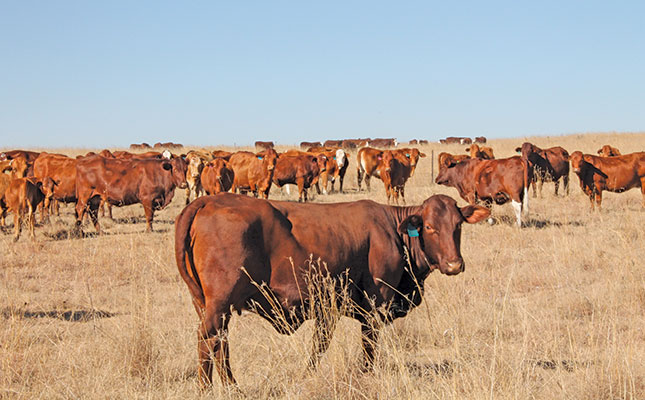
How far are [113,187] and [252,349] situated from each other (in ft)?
32.7

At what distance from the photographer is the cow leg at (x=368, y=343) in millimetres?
5273

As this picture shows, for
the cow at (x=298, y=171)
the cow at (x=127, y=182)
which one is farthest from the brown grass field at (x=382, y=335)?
the cow at (x=298, y=171)

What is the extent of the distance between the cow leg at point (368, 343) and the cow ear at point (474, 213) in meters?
1.37

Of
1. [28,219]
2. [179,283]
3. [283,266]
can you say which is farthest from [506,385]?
[28,219]

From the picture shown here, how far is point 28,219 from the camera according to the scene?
13.6m

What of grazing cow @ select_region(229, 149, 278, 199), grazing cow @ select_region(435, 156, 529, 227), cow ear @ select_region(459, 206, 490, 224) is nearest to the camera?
cow ear @ select_region(459, 206, 490, 224)

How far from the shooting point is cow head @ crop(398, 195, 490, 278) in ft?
18.5

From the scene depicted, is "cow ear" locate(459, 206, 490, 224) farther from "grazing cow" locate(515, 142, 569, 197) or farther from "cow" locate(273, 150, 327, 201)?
"cow" locate(273, 150, 327, 201)

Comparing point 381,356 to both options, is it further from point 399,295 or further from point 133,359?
point 133,359

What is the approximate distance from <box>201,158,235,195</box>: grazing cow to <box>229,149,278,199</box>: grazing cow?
1.11m

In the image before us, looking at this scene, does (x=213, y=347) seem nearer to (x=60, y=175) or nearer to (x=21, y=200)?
(x=21, y=200)

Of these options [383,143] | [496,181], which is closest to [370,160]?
[496,181]

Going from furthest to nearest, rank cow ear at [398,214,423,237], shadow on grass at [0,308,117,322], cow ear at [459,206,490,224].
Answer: shadow on grass at [0,308,117,322] → cow ear at [459,206,490,224] → cow ear at [398,214,423,237]

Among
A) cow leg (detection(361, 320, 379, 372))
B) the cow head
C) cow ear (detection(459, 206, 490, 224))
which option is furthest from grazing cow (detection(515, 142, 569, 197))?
cow leg (detection(361, 320, 379, 372))
